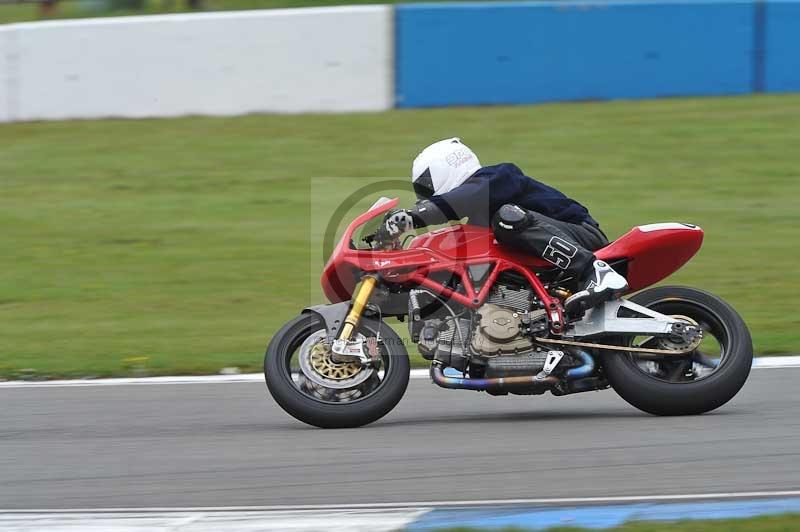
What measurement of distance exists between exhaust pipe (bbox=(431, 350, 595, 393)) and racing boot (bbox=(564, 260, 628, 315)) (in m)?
0.33

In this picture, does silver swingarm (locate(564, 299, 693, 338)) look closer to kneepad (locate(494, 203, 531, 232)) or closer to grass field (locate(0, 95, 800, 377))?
kneepad (locate(494, 203, 531, 232))

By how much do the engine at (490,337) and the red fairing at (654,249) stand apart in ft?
1.77

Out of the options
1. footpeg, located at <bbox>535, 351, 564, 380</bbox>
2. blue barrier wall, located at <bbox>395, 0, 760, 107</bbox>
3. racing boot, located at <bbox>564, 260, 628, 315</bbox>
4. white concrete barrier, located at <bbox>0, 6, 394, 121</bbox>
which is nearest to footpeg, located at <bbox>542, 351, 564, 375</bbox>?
footpeg, located at <bbox>535, 351, 564, 380</bbox>

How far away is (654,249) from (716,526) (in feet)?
6.76

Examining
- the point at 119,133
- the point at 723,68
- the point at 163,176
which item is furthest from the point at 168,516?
the point at 723,68

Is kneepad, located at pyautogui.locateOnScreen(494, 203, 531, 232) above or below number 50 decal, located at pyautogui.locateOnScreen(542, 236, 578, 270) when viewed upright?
above

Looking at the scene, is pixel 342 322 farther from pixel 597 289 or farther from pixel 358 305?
pixel 597 289

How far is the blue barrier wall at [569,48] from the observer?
15.4m

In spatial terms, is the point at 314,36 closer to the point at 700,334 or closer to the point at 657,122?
the point at 657,122

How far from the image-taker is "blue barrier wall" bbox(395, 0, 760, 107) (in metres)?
15.4

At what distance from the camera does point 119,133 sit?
50.6 feet

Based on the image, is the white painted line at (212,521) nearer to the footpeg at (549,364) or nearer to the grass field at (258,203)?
the footpeg at (549,364)

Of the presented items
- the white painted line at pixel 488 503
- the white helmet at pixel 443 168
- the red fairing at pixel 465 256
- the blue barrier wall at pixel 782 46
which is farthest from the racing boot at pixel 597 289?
the blue barrier wall at pixel 782 46

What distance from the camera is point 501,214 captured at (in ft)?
20.9
